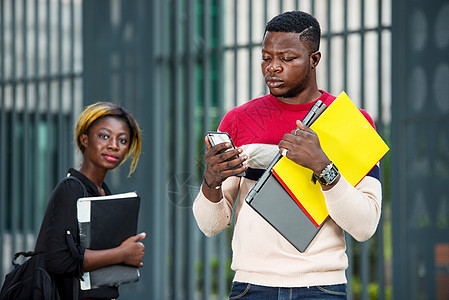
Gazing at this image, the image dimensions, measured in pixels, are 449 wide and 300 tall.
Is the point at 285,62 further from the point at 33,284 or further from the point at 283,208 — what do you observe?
the point at 33,284

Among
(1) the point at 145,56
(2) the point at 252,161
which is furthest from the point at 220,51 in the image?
(2) the point at 252,161

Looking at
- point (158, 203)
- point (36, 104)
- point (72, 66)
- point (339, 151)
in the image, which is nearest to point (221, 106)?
point (158, 203)

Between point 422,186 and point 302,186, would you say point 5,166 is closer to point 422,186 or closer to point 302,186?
point 422,186

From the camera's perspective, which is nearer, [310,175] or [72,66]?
[310,175]

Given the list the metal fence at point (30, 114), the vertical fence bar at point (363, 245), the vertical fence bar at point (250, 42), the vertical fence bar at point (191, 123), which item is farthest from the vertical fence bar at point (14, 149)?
the vertical fence bar at point (363, 245)

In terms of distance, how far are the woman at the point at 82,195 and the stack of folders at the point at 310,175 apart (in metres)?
0.89

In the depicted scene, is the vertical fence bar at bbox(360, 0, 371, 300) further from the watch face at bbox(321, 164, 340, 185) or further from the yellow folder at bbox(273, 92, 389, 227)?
the watch face at bbox(321, 164, 340, 185)

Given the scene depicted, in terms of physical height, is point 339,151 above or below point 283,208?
above

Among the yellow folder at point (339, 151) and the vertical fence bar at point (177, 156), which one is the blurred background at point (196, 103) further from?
the yellow folder at point (339, 151)

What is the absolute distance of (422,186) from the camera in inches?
171

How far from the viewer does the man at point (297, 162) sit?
1.81m

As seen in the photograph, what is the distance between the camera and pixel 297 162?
1790 millimetres

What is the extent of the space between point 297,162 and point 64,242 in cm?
106

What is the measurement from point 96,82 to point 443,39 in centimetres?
295
